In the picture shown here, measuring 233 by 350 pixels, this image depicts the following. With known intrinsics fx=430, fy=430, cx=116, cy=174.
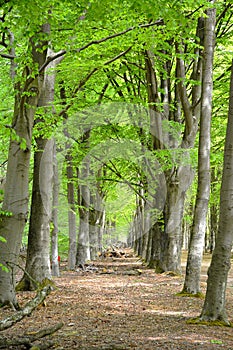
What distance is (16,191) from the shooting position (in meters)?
8.49

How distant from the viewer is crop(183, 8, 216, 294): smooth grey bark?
10.6 metres

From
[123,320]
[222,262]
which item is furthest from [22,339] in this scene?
[222,262]

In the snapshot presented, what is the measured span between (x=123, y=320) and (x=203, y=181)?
165 inches

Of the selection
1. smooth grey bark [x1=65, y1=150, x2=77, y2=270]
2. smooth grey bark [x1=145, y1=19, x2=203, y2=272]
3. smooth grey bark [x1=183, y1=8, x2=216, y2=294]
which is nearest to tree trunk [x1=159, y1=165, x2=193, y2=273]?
smooth grey bark [x1=145, y1=19, x2=203, y2=272]

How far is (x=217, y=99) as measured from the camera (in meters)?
18.2

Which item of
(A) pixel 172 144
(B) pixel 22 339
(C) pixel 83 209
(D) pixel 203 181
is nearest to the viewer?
(B) pixel 22 339

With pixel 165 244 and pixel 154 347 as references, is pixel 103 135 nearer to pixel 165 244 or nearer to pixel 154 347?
pixel 165 244

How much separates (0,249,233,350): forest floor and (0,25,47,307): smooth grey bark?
24.8 inches

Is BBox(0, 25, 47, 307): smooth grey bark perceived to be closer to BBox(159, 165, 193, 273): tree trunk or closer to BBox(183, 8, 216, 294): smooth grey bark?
BBox(183, 8, 216, 294): smooth grey bark

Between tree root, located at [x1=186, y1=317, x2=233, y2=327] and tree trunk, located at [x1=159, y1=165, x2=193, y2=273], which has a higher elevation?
tree trunk, located at [x1=159, y1=165, x2=193, y2=273]

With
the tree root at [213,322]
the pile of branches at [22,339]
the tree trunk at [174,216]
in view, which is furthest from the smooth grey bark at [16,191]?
the tree trunk at [174,216]

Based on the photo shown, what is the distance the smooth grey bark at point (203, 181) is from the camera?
10648 mm

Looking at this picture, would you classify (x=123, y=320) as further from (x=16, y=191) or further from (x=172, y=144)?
(x=172, y=144)

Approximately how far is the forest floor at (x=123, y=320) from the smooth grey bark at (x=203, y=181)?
756 millimetres
